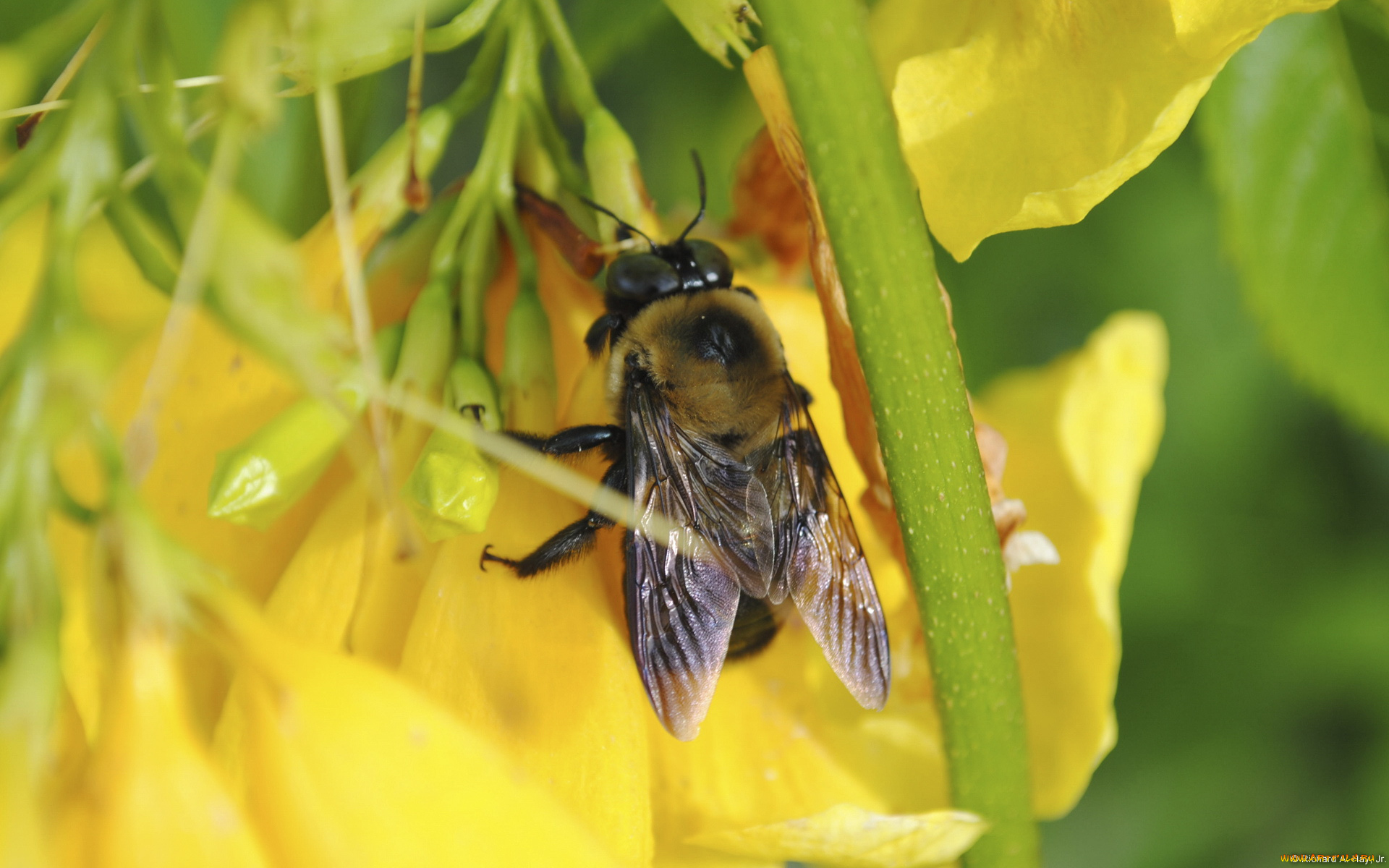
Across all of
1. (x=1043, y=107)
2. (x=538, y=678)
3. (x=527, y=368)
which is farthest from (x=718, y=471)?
(x=1043, y=107)

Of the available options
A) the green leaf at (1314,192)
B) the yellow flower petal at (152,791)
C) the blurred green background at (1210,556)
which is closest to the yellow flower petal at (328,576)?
the yellow flower petal at (152,791)

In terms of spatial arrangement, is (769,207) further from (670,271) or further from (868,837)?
(868,837)

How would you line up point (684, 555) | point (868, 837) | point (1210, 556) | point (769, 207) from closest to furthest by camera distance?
1. point (868, 837)
2. point (684, 555)
3. point (769, 207)
4. point (1210, 556)

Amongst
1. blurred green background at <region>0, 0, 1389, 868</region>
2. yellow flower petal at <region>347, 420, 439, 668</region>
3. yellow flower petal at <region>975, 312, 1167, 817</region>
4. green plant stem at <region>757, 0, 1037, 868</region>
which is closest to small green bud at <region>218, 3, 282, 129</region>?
green plant stem at <region>757, 0, 1037, 868</region>

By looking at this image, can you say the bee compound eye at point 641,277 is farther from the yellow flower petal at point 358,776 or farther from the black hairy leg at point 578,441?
the yellow flower petal at point 358,776

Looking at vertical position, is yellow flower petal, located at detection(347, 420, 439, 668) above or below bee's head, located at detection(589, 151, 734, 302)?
above

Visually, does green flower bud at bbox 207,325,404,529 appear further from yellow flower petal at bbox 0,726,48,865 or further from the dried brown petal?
the dried brown petal

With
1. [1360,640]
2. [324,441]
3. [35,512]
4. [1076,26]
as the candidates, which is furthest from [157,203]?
[1360,640]
